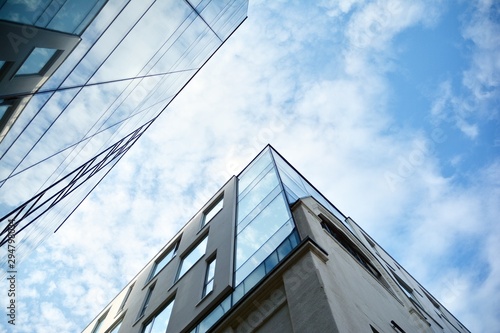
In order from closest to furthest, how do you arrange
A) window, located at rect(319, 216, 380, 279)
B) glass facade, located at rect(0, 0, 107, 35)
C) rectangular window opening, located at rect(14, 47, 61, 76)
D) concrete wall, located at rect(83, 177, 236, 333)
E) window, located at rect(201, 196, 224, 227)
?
1. glass facade, located at rect(0, 0, 107, 35)
2. rectangular window opening, located at rect(14, 47, 61, 76)
3. concrete wall, located at rect(83, 177, 236, 333)
4. window, located at rect(319, 216, 380, 279)
5. window, located at rect(201, 196, 224, 227)

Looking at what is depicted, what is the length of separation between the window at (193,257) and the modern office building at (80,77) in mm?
6959

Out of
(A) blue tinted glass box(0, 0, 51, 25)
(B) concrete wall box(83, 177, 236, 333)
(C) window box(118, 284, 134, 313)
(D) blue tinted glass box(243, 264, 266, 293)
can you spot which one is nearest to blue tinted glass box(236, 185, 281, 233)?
(B) concrete wall box(83, 177, 236, 333)

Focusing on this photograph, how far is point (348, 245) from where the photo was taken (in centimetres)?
1534

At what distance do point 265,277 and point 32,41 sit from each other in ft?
25.2

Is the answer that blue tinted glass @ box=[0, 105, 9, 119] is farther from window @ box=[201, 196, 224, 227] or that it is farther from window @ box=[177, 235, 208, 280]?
window @ box=[201, 196, 224, 227]

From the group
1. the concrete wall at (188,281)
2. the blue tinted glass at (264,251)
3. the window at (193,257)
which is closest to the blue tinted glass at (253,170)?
the concrete wall at (188,281)

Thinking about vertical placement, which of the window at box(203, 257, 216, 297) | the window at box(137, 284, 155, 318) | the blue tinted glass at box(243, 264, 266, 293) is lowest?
the blue tinted glass at box(243, 264, 266, 293)

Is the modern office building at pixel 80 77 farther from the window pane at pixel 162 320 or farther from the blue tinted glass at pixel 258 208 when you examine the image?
the window pane at pixel 162 320

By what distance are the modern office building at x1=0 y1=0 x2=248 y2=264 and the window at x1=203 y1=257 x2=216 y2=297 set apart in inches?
283

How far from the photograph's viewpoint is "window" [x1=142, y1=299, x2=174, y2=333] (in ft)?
49.1

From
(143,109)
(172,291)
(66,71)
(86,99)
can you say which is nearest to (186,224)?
(172,291)

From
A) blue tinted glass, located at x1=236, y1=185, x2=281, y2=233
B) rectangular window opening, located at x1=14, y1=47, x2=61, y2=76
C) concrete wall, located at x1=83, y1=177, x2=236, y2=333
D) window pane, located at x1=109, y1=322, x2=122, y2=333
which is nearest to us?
rectangular window opening, located at x1=14, y1=47, x2=61, y2=76

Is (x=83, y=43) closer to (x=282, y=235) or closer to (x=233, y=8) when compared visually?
(x=282, y=235)

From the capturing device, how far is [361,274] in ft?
39.2
